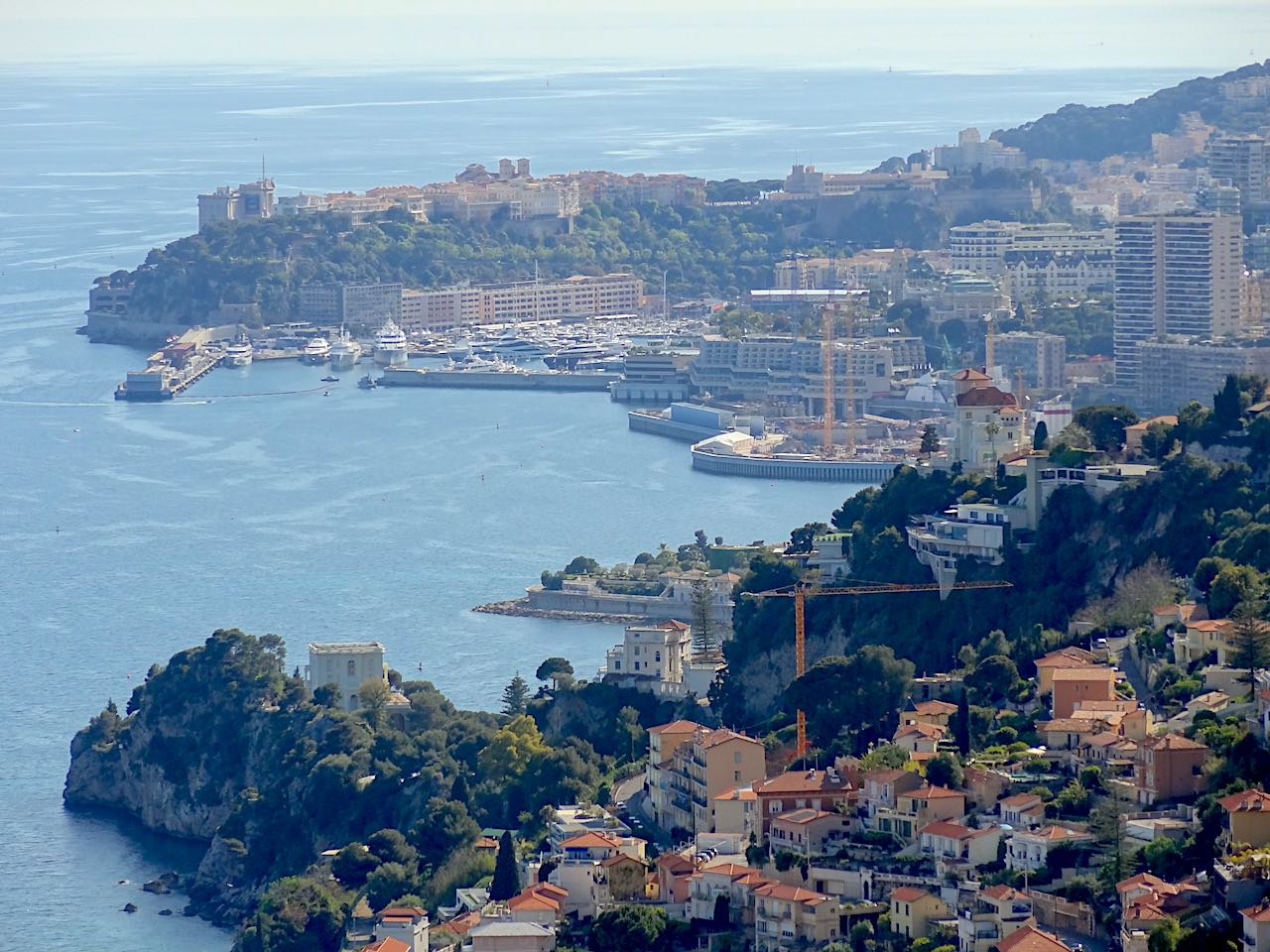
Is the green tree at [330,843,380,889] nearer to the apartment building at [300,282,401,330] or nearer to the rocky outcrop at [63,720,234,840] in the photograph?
the rocky outcrop at [63,720,234,840]

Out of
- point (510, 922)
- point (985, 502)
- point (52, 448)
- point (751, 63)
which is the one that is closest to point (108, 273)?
point (52, 448)

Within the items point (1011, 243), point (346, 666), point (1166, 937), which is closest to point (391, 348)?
point (1011, 243)

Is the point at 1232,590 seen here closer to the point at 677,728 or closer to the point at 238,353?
the point at 677,728

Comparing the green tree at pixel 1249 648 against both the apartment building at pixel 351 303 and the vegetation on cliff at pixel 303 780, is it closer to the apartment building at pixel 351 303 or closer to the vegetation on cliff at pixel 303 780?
the vegetation on cliff at pixel 303 780

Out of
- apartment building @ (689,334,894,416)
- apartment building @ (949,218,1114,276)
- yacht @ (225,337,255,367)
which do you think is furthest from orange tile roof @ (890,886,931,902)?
apartment building @ (949,218,1114,276)

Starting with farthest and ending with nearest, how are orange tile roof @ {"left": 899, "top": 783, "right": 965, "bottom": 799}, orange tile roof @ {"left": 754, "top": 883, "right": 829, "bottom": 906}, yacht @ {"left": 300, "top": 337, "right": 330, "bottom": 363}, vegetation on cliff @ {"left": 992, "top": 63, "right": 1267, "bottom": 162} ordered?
vegetation on cliff @ {"left": 992, "top": 63, "right": 1267, "bottom": 162} < yacht @ {"left": 300, "top": 337, "right": 330, "bottom": 363} < orange tile roof @ {"left": 899, "top": 783, "right": 965, "bottom": 799} < orange tile roof @ {"left": 754, "top": 883, "right": 829, "bottom": 906}

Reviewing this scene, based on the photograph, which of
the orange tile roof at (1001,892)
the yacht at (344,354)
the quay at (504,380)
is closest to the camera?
the orange tile roof at (1001,892)

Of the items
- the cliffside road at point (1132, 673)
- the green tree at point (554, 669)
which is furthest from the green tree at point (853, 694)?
the green tree at point (554, 669)
